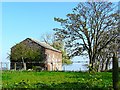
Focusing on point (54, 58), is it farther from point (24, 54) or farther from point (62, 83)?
point (62, 83)

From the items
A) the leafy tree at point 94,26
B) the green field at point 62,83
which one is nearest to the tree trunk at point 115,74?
the green field at point 62,83

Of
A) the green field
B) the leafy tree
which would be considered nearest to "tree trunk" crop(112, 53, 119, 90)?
the green field

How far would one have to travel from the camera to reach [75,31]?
41.5m

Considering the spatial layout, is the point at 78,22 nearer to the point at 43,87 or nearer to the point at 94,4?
the point at 94,4

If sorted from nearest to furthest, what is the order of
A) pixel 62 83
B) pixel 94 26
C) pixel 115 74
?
1. pixel 115 74
2. pixel 62 83
3. pixel 94 26

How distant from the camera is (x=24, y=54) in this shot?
48.8m

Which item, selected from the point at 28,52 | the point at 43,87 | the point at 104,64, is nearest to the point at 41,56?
the point at 28,52

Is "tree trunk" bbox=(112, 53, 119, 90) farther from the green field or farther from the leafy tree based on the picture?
the leafy tree

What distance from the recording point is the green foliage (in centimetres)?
4881

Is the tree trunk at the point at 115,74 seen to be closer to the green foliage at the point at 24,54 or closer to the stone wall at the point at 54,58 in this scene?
the green foliage at the point at 24,54

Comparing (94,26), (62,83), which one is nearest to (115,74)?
(62,83)

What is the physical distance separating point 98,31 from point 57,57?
24.7 meters

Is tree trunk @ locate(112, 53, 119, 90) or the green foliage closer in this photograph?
tree trunk @ locate(112, 53, 119, 90)

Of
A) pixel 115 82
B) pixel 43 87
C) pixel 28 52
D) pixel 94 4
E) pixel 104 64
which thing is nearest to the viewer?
pixel 115 82
